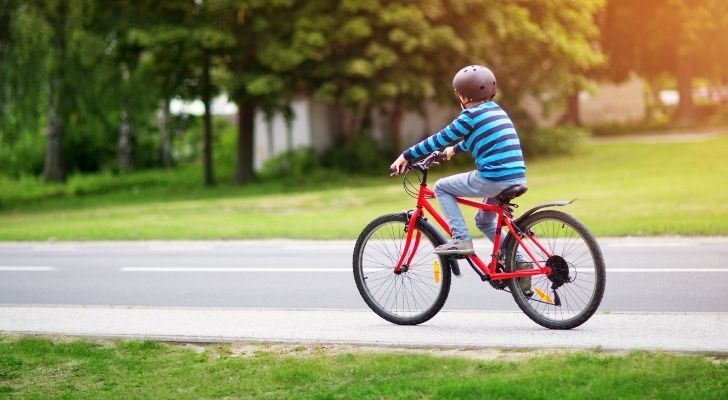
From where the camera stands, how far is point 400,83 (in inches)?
1033

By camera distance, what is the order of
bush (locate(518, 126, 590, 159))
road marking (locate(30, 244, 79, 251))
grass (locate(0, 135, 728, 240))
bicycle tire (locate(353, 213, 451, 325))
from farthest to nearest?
bush (locate(518, 126, 590, 159)) < grass (locate(0, 135, 728, 240)) < road marking (locate(30, 244, 79, 251)) < bicycle tire (locate(353, 213, 451, 325))

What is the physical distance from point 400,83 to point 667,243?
572 inches

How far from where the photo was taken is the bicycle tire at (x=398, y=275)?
7.47 m

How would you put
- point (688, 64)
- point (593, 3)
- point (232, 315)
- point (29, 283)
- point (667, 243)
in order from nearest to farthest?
point (232, 315), point (29, 283), point (667, 243), point (593, 3), point (688, 64)

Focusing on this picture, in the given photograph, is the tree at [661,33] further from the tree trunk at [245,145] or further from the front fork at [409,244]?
the front fork at [409,244]

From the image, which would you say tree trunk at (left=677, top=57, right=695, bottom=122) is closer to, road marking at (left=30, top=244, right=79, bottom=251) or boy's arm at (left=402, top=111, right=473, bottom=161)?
road marking at (left=30, top=244, right=79, bottom=251)

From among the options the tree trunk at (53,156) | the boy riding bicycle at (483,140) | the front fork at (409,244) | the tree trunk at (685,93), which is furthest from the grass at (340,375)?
the tree trunk at (685,93)

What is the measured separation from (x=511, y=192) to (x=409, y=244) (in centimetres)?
96

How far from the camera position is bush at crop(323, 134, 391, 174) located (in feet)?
97.7

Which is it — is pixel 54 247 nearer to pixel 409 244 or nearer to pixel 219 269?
pixel 219 269

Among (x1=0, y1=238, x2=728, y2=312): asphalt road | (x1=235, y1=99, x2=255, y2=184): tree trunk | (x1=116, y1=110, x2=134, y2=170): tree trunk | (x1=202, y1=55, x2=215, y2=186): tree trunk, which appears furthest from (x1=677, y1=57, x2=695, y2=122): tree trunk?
(x1=0, y1=238, x2=728, y2=312): asphalt road

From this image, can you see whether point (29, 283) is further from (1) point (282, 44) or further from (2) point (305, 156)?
(2) point (305, 156)

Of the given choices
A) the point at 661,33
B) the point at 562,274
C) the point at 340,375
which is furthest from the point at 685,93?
the point at 340,375

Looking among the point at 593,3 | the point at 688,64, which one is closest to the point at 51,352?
the point at 593,3
